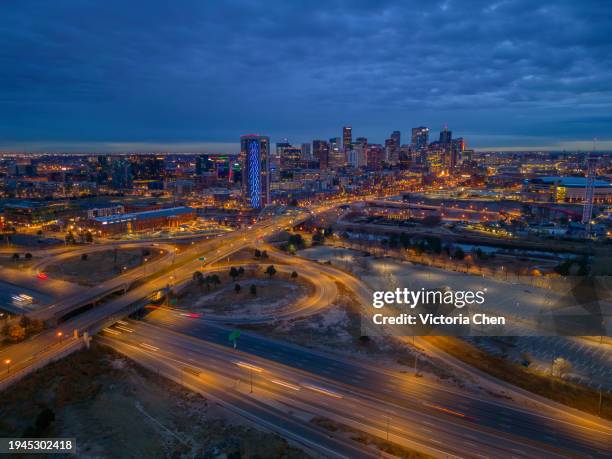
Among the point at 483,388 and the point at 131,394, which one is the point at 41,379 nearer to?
the point at 131,394

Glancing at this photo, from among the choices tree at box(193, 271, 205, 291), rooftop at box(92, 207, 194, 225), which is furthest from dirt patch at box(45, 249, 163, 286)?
rooftop at box(92, 207, 194, 225)

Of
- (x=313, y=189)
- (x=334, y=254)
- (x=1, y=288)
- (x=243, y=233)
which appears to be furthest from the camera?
(x=313, y=189)

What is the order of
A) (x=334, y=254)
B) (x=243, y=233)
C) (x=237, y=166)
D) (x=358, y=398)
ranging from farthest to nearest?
(x=237, y=166) → (x=243, y=233) → (x=334, y=254) → (x=358, y=398)

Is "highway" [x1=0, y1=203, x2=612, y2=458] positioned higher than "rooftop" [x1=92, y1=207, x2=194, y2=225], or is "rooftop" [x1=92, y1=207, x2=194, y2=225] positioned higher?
"rooftop" [x1=92, y1=207, x2=194, y2=225]

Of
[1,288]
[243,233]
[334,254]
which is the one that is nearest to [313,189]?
[243,233]

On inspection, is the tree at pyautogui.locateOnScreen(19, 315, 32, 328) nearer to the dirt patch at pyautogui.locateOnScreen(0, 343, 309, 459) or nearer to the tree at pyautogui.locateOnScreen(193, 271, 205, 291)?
the dirt patch at pyautogui.locateOnScreen(0, 343, 309, 459)

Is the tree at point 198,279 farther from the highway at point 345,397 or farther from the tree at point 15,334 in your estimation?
the tree at point 15,334
